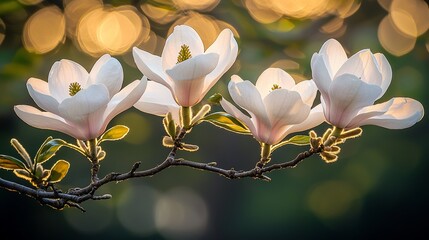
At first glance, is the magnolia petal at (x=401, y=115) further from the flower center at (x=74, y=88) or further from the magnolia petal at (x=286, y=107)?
the flower center at (x=74, y=88)

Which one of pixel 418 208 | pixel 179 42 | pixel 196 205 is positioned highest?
pixel 179 42

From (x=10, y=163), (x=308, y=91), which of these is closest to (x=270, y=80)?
(x=308, y=91)

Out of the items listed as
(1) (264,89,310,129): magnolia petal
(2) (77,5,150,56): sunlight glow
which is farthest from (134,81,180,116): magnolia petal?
(2) (77,5,150,56): sunlight glow

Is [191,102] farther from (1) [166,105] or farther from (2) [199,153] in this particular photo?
(2) [199,153]

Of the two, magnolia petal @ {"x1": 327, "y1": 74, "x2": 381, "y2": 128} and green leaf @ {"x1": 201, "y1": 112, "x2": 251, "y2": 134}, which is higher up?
A: magnolia petal @ {"x1": 327, "y1": 74, "x2": 381, "y2": 128}

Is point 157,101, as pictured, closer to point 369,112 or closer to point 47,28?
point 369,112

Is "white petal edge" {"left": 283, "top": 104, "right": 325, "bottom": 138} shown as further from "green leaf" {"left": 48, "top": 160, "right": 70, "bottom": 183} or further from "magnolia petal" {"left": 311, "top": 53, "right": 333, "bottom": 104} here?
"green leaf" {"left": 48, "top": 160, "right": 70, "bottom": 183}

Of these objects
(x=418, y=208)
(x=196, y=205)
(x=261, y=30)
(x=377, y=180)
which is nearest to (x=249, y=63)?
(x=261, y=30)
